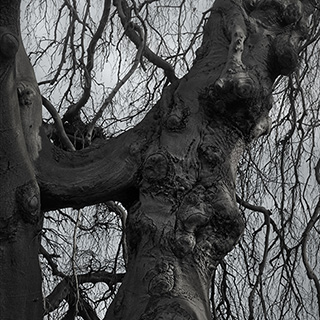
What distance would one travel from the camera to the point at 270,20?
13.1 feet

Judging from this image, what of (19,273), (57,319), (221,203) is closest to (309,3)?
(221,203)

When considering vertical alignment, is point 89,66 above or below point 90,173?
above

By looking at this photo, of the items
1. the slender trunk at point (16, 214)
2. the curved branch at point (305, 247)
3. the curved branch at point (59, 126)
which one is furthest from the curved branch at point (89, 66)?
the curved branch at point (305, 247)

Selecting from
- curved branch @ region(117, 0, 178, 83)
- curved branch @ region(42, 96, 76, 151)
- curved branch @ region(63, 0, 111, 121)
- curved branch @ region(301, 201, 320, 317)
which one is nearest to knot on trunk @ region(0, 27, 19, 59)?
curved branch @ region(42, 96, 76, 151)

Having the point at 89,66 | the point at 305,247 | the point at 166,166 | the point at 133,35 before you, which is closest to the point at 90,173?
the point at 166,166

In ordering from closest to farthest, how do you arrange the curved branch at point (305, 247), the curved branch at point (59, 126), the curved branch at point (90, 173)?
the curved branch at point (90, 173), the curved branch at point (59, 126), the curved branch at point (305, 247)

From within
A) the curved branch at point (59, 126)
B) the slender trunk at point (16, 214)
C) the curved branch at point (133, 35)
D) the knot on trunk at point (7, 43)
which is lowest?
the slender trunk at point (16, 214)

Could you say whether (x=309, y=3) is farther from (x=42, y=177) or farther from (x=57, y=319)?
(x=57, y=319)

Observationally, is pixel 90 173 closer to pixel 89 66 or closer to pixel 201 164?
pixel 201 164

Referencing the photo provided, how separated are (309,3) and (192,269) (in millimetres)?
1727

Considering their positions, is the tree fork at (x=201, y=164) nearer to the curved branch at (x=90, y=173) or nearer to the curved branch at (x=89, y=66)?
the curved branch at (x=90, y=173)

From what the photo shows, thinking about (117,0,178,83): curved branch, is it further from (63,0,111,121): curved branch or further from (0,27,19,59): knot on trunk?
(0,27,19,59): knot on trunk

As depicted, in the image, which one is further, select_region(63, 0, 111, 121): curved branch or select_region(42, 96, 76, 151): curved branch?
select_region(63, 0, 111, 121): curved branch

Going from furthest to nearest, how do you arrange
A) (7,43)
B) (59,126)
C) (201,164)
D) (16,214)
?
(59,126)
(201,164)
(16,214)
(7,43)
